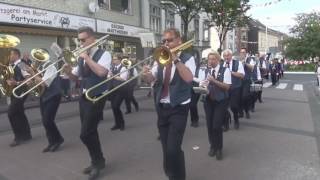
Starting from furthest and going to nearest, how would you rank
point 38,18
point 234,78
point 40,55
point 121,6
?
point 121,6 → point 38,18 → point 234,78 → point 40,55

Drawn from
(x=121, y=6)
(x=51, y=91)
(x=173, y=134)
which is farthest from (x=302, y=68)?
(x=173, y=134)

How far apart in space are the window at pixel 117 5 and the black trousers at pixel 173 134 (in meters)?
21.1

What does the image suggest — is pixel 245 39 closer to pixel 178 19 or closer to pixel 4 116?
pixel 178 19

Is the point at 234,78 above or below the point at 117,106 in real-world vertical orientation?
above

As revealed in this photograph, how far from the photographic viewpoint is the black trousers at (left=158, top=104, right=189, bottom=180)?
5543 mm

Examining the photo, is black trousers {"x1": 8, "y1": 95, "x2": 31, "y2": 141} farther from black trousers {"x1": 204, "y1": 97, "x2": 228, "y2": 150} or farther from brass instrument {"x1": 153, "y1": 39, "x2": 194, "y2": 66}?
brass instrument {"x1": 153, "y1": 39, "x2": 194, "y2": 66}

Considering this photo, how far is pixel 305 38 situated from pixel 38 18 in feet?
171

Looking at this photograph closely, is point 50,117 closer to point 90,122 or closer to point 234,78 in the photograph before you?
point 90,122

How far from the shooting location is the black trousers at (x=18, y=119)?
8.98m

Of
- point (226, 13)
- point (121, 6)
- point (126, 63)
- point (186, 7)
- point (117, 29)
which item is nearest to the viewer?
point (126, 63)

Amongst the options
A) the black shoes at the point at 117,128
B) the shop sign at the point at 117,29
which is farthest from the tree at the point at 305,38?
the black shoes at the point at 117,128

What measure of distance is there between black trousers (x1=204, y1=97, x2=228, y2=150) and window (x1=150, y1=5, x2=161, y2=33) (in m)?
25.4

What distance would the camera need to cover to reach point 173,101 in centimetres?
560

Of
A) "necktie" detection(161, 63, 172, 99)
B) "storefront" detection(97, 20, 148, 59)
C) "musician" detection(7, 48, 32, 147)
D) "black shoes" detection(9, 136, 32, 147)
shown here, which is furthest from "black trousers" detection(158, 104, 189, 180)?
"storefront" detection(97, 20, 148, 59)
